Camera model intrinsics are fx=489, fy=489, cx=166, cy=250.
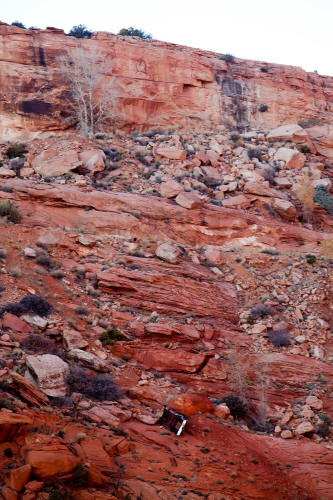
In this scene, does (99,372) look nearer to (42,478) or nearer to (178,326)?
(178,326)

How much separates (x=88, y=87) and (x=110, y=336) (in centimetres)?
2179

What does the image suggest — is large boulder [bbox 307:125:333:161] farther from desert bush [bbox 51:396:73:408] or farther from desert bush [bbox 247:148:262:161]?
desert bush [bbox 51:396:73:408]

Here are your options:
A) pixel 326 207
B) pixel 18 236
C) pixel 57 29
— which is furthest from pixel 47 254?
pixel 57 29

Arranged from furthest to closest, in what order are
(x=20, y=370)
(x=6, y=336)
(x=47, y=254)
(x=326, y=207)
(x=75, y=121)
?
(x=75, y=121) < (x=326, y=207) < (x=47, y=254) < (x=6, y=336) < (x=20, y=370)

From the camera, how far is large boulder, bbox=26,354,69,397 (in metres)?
11.2

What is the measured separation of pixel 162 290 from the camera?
18.1 meters

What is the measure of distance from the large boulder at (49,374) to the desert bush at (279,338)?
8.36 meters

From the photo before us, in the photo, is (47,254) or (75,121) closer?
(47,254)

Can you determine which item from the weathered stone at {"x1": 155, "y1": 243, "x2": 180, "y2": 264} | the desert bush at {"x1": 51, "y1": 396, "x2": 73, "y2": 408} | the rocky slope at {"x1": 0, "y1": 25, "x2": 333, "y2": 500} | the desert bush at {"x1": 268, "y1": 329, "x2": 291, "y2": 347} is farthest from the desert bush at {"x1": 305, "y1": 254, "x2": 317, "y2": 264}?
the desert bush at {"x1": 51, "y1": 396, "x2": 73, "y2": 408}

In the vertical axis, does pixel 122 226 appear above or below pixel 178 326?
above

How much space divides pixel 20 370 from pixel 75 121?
22.9m

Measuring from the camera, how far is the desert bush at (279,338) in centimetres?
1739

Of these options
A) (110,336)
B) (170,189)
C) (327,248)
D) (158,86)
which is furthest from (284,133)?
(110,336)

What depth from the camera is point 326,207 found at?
94.2 feet
